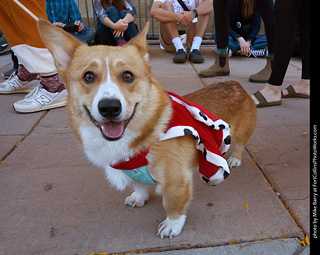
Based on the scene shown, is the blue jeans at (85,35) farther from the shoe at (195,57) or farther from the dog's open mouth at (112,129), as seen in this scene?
the dog's open mouth at (112,129)

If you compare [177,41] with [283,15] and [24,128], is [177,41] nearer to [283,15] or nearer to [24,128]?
[283,15]

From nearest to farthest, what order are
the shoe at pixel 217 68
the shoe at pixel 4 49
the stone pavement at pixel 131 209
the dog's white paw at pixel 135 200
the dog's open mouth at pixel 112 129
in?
the dog's open mouth at pixel 112 129
the stone pavement at pixel 131 209
the dog's white paw at pixel 135 200
the shoe at pixel 217 68
the shoe at pixel 4 49

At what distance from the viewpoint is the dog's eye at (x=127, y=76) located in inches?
69.2

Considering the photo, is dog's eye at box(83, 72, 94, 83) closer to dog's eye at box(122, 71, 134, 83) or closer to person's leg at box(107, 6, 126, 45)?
dog's eye at box(122, 71, 134, 83)

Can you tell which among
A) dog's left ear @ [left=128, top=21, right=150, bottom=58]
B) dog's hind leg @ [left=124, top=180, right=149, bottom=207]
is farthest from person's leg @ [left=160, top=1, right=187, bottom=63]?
dog's hind leg @ [left=124, top=180, right=149, bottom=207]

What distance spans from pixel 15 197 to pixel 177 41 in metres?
5.15

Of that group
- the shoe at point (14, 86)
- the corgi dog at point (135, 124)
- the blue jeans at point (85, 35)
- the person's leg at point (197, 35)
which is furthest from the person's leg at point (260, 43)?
the shoe at point (14, 86)

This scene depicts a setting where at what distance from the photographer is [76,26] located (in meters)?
5.49

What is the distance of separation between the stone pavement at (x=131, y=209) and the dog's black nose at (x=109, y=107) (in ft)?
2.53

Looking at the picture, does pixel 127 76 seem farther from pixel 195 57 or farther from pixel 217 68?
pixel 195 57

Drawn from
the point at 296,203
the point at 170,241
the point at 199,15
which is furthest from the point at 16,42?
the point at 199,15

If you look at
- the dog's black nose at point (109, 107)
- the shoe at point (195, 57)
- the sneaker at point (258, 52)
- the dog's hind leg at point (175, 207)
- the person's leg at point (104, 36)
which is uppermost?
the dog's black nose at point (109, 107)

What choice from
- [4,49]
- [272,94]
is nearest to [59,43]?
[272,94]

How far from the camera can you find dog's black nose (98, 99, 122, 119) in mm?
1486
